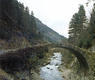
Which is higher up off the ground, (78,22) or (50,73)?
(78,22)

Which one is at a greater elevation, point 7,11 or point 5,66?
point 7,11

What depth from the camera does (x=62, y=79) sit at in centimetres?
2150

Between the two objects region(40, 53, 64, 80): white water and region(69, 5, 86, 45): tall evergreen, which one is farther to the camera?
region(69, 5, 86, 45): tall evergreen

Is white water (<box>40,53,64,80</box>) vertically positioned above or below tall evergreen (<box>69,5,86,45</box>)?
below

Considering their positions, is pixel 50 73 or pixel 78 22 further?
pixel 78 22

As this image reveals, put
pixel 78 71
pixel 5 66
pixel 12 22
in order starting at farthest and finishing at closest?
1. pixel 12 22
2. pixel 78 71
3. pixel 5 66

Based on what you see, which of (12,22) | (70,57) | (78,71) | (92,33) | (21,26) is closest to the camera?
(78,71)

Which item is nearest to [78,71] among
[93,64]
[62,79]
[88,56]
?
[62,79]

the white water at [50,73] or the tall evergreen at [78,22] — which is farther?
the tall evergreen at [78,22]

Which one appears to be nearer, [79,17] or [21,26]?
[79,17]

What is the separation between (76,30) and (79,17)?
321 cm

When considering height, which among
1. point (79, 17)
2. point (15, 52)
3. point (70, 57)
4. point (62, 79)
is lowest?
point (62, 79)

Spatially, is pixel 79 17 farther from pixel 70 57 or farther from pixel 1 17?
pixel 1 17

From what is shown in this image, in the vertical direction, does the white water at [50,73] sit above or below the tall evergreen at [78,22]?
below
